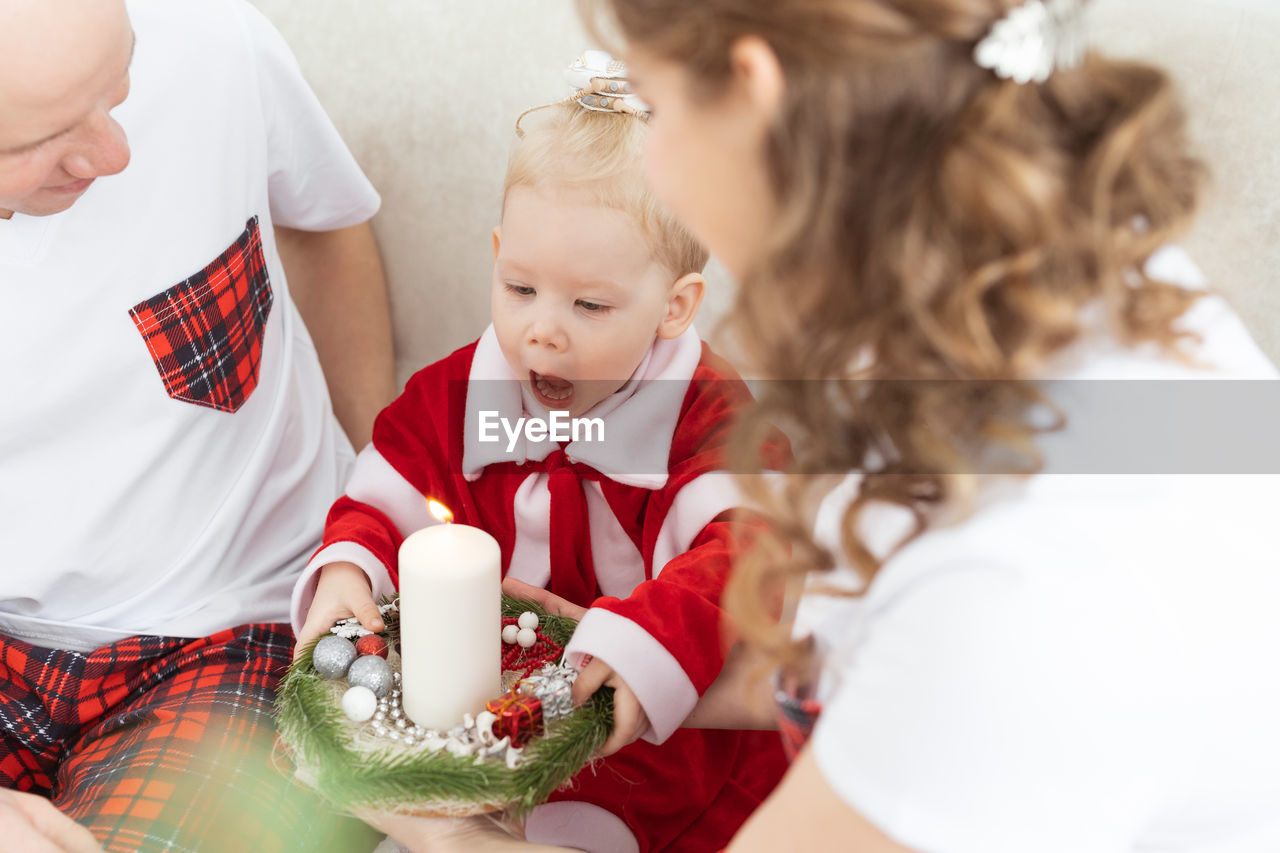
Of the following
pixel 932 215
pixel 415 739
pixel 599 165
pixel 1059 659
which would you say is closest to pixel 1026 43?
pixel 932 215

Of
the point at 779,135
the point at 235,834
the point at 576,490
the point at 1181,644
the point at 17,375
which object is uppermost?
the point at 779,135

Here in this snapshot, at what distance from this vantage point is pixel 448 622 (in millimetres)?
821

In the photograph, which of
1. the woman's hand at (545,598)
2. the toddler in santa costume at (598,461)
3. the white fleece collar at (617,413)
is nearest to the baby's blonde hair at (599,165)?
the toddler in santa costume at (598,461)

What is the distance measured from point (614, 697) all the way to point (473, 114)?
2.73ft

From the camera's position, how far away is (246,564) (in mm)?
1291

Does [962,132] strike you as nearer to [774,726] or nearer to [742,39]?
[742,39]

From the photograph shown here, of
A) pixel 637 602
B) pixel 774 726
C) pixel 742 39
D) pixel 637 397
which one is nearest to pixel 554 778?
pixel 637 602

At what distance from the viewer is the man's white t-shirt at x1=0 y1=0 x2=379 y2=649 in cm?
110

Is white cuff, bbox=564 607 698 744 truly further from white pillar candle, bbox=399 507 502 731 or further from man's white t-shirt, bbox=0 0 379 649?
man's white t-shirt, bbox=0 0 379 649

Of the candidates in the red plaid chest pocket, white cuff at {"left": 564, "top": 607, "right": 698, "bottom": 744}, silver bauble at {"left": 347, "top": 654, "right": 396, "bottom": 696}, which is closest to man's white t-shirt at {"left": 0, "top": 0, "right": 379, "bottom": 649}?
the red plaid chest pocket

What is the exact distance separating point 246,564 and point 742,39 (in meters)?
0.97

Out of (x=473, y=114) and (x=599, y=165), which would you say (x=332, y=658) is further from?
(x=473, y=114)

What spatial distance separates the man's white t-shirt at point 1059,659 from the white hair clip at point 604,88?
0.63 meters

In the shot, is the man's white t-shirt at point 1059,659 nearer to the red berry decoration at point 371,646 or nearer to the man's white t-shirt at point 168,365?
the red berry decoration at point 371,646
